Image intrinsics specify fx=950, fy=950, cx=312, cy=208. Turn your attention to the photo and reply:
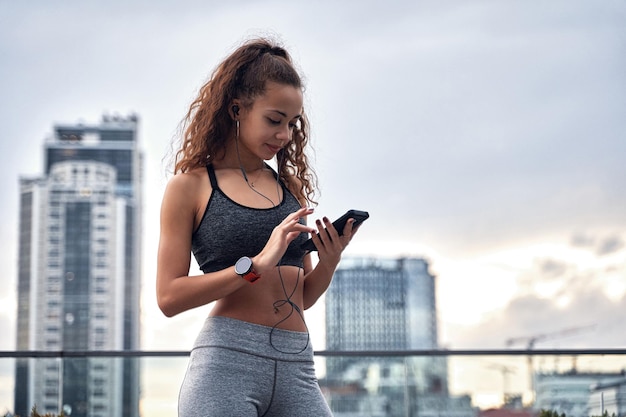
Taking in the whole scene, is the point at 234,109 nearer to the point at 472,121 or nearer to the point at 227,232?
the point at 227,232

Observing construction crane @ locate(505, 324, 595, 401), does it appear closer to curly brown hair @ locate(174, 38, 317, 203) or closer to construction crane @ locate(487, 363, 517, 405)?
construction crane @ locate(487, 363, 517, 405)

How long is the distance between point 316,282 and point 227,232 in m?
0.22

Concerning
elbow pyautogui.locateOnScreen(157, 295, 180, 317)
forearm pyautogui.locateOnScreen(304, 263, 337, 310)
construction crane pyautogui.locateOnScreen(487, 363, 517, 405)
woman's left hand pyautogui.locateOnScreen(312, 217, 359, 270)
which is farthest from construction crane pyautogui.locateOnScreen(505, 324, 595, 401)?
elbow pyautogui.locateOnScreen(157, 295, 180, 317)

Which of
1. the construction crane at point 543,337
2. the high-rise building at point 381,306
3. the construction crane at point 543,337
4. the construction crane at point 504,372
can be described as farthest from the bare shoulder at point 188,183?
the construction crane at point 543,337

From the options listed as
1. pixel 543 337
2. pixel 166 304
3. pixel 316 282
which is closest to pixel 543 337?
pixel 543 337

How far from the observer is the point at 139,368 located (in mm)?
5305

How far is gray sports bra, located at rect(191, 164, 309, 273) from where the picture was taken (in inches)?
68.1

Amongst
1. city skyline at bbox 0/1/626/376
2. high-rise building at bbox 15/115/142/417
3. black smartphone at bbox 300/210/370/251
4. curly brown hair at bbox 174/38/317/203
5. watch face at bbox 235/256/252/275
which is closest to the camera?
watch face at bbox 235/256/252/275

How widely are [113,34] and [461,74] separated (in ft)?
90.0

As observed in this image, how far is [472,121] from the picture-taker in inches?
2800

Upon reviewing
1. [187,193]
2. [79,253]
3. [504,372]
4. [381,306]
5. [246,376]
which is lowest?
[504,372]

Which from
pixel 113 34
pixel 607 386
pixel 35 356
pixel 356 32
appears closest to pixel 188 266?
pixel 35 356

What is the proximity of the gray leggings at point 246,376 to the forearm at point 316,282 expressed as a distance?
0.49ft

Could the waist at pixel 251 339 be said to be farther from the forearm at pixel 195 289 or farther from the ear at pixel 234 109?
the ear at pixel 234 109
